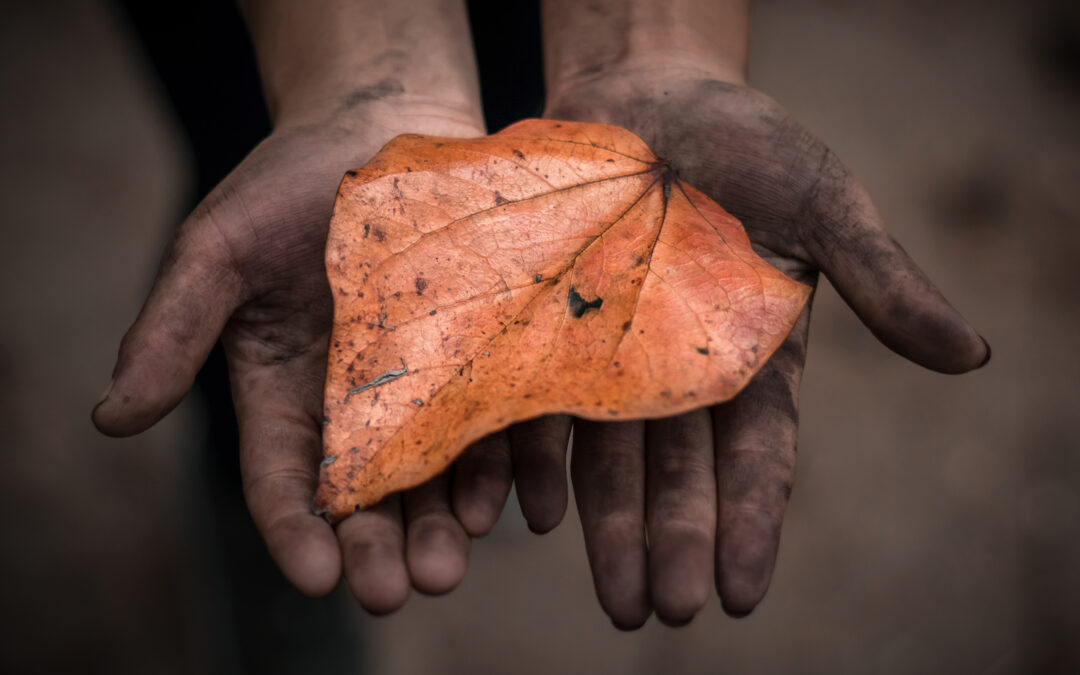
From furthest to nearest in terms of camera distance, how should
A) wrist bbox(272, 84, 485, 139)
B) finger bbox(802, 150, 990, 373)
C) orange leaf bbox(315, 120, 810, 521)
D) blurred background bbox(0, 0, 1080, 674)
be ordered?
blurred background bbox(0, 0, 1080, 674)
wrist bbox(272, 84, 485, 139)
finger bbox(802, 150, 990, 373)
orange leaf bbox(315, 120, 810, 521)

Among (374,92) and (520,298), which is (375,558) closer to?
(520,298)

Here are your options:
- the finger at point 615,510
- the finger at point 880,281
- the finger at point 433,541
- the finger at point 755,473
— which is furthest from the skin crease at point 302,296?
the finger at point 880,281

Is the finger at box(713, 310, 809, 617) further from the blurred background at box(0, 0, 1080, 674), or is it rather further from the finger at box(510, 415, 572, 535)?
the blurred background at box(0, 0, 1080, 674)

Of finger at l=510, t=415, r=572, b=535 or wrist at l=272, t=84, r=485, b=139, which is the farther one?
wrist at l=272, t=84, r=485, b=139

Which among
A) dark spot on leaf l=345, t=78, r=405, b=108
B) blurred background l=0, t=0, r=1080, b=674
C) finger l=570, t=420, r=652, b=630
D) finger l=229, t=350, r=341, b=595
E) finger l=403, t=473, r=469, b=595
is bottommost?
blurred background l=0, t=0, r=1080, b=674

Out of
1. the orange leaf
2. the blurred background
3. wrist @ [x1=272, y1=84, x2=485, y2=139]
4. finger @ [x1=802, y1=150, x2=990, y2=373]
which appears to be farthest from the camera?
the blurred background

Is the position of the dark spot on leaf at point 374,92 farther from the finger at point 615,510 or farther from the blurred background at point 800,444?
the finger at point 615,510

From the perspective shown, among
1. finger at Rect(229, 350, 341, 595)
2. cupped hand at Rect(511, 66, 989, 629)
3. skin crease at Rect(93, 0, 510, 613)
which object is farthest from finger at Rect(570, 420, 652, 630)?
finger at Rect(229, 350, 341, 595)

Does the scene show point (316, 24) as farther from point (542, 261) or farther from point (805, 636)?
point (805, 636)

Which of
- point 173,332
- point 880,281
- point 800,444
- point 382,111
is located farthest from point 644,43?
point 800,444
